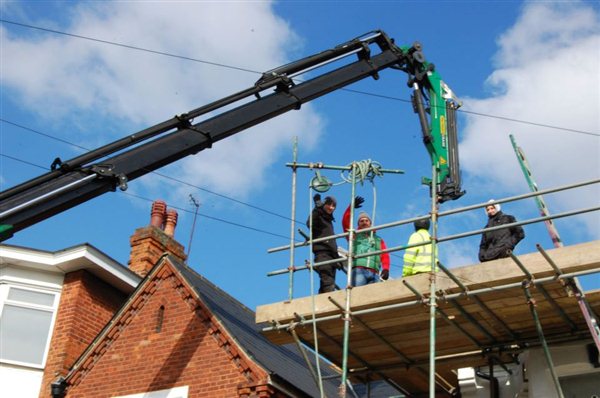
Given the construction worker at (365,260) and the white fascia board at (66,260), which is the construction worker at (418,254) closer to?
the construction worker at (365,260)

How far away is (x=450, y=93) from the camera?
56.0 feet

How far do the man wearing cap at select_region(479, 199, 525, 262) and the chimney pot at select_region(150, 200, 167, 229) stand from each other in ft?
41.1

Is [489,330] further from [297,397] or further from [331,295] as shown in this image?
[297,397]

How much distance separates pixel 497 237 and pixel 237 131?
5095mm

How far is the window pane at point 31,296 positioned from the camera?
2095 centimetres

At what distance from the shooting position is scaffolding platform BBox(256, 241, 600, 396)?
1173 centimetres

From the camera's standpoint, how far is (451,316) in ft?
41.9

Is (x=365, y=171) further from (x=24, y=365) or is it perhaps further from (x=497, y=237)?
(x=24, y=365)

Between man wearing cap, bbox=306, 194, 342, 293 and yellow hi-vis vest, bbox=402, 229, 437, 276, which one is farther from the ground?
man wearing cap, bbox=306, 194, 342, 293

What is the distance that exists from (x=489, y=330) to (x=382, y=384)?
674 centimetres

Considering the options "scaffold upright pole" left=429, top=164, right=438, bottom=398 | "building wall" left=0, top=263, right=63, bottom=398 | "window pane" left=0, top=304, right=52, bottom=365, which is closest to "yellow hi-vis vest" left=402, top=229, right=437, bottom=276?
"scaffold upright pole" left=429, top=164, right=438, bottom=398

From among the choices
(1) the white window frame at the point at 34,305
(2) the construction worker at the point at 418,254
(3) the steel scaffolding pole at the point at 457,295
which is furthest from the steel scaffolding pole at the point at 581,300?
(1) the white window frame at the point at 34,305

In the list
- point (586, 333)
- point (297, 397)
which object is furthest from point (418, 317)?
point (297, 397)

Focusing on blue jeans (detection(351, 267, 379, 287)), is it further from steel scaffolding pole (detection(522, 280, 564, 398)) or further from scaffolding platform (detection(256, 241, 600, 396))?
steel scaffolding pole (detection(522, 280, 564, 398))
